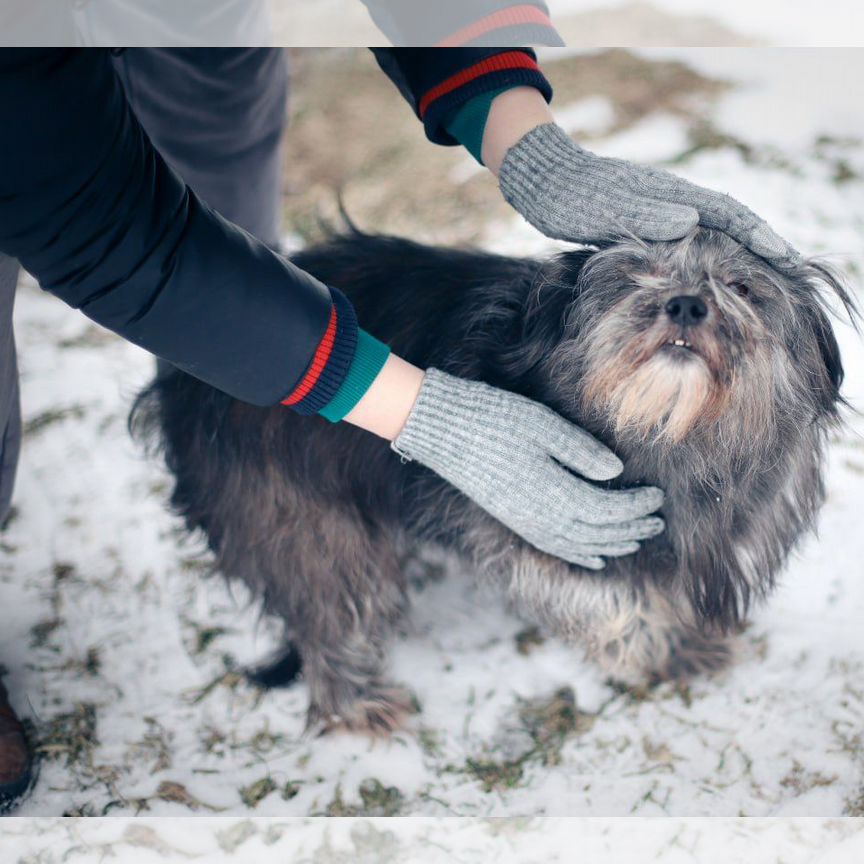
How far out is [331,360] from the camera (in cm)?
136

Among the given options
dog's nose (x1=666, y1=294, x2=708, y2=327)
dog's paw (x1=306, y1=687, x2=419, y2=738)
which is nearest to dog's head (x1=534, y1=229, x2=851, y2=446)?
dog's nose (x1=666, y1=294, x2=708, y2=327)

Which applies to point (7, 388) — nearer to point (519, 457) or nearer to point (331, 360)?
point (331, 360)

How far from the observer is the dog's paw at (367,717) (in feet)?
6.58

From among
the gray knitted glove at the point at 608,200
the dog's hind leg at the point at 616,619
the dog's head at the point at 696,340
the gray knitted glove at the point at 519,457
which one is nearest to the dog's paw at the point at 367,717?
the dog's hind leg at the point at 616,619

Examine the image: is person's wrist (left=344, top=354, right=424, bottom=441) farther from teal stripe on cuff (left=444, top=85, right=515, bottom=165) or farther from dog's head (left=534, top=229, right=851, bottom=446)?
teal stripe on cuff (left=444, top=85, right=515, bottom=165)

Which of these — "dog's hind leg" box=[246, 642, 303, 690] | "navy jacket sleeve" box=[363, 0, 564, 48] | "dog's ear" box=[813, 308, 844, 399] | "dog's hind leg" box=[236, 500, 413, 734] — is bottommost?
"dog's hind leg" box=[246, 642, 303, 690]

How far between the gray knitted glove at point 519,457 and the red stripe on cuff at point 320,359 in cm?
18

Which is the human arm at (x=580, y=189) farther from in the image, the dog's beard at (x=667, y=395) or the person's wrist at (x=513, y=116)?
the dog's beard at (x=667, y=395)

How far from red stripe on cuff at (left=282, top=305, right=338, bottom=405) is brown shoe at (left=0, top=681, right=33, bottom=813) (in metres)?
1.14

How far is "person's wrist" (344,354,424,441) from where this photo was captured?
1427 millimetres

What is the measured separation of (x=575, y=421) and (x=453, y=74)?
25.3 inches

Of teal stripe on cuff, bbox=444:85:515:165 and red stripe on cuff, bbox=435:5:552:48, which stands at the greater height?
red stripe on cuff, bbox=435:5:552:48

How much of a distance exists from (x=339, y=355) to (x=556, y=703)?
1086 mm

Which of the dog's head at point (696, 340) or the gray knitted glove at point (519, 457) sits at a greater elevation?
the dog's head at point (696, 340)
